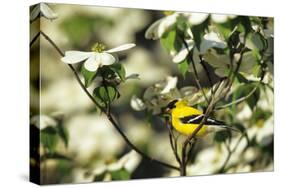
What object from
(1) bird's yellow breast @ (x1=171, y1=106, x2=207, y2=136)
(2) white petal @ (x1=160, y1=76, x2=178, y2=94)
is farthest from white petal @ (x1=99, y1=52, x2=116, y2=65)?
(1) bird's yellow breast @ (x1=171, y1=106, x2=207, y2=136)

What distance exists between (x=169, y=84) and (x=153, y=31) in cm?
31

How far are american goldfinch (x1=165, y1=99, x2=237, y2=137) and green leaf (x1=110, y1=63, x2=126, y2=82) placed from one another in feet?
1.10

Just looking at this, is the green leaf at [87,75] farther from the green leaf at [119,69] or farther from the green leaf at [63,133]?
the green leaf at [63,133]

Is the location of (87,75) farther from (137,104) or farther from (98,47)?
(137,104)

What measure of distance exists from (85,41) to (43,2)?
300 millimetres

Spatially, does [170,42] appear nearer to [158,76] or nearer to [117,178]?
[158,76]

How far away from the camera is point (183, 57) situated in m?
3.68

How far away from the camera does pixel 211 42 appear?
12.2 ft

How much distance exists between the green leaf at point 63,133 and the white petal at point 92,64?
34 centimetres

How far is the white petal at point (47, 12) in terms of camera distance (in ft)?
10.9

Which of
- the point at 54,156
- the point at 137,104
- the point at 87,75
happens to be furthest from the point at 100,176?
the point at 87,75

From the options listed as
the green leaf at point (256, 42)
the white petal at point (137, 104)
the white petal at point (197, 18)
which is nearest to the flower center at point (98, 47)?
the white petal at point (137, 104)

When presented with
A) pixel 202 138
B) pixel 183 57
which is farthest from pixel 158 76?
pixel 202 138

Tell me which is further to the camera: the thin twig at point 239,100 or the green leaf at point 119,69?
the thin twig at point 239,100
